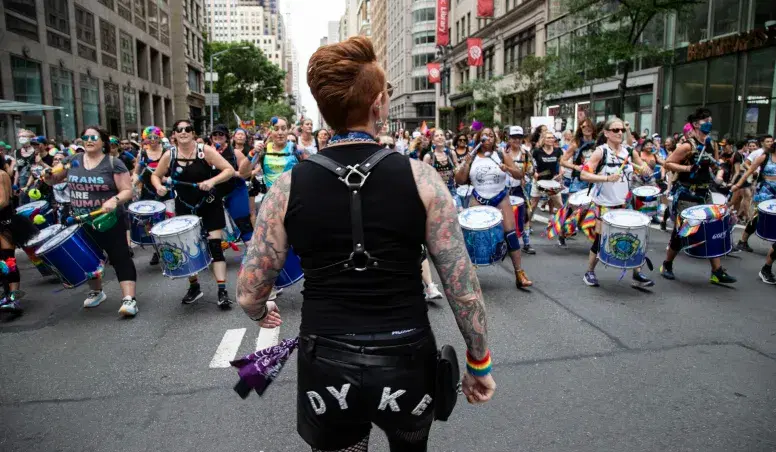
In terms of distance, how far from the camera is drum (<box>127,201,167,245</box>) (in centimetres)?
765

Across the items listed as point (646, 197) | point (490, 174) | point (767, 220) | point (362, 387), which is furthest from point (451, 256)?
point (646, 197)

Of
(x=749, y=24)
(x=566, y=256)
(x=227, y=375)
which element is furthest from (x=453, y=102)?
(x=227, y=375)

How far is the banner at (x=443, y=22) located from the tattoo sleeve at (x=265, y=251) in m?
59.1

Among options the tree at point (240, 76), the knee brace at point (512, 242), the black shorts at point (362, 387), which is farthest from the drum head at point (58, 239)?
the tree at point (240, 76)

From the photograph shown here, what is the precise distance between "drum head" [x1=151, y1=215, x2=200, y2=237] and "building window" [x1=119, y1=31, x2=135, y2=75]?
3831 cm

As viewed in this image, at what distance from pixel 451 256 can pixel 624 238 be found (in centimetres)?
516

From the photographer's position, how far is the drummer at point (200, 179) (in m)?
6.47

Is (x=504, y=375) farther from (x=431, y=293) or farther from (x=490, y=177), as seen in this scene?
(x=490, y=177)

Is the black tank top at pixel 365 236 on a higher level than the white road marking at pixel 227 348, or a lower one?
higher

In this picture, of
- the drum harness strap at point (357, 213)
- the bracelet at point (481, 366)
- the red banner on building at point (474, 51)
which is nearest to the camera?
the drum harness strap at point (357, 213)

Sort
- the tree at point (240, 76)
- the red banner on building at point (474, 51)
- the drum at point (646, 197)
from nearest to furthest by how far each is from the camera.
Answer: the drum at point (646, 197), the red banner on building at point (474, 51), the tree at point (240, 76)

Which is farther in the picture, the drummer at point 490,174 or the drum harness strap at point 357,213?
the drummer at point 490,174

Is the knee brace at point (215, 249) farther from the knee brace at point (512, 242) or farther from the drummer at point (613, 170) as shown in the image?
the drummer at point (613, 170)

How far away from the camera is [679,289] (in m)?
7.12
